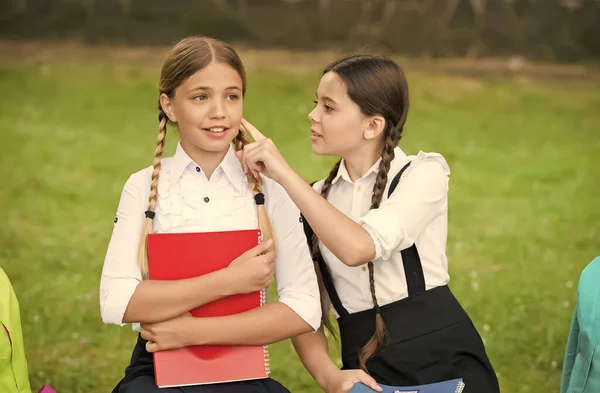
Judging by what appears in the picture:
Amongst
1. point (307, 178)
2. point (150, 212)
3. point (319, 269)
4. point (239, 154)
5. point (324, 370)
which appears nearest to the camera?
point (150, 212)

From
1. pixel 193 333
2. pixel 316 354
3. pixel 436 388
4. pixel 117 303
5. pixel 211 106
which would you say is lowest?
pixel 436 388

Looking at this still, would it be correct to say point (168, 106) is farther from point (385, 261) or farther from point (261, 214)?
point (385, 261)

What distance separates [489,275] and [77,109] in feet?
18.3

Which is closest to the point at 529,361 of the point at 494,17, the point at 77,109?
the point at 77,109

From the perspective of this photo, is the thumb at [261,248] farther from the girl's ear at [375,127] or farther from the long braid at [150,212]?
the girl's ear at [375,127]

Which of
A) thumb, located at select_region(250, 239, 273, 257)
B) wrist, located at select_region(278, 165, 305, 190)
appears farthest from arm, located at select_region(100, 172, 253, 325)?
wrist, located at select_region(278, 165, 305, 190)

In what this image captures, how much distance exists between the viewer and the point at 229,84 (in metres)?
3.25

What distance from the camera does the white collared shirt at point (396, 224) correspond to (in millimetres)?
3213

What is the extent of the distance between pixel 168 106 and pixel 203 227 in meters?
0.43

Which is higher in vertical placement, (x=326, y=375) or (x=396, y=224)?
(x=396, y=224)

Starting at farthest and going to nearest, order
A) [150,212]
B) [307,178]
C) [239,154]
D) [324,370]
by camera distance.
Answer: [307,178] < [324,370] < [239,154] < [150,212]

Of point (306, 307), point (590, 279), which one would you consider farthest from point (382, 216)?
point (590, 279)

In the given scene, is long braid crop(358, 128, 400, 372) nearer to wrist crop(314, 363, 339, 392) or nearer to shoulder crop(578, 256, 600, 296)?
wrist crop(314, 363, 339, 392)

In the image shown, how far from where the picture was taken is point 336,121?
11.2 ft
